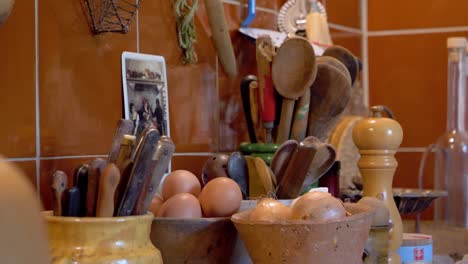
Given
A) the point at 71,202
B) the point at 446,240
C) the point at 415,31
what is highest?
the point at 415,31

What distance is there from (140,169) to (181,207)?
10 centimetres

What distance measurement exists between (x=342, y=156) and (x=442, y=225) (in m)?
0.22

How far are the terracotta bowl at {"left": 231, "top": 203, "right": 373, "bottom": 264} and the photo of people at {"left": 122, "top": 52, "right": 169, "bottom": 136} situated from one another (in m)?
0.30

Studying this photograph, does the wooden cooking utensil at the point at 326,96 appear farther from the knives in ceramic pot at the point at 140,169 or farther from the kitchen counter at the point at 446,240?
the knives in ceramic pot at the point at 140,169

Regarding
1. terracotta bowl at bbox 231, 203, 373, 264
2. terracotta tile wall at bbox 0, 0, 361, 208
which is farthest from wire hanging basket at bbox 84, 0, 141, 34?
terracotta bowl at bbox 231, 203, 373, 264

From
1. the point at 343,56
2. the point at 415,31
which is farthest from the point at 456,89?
the point at 343,56

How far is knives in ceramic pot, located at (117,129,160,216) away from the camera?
582mm

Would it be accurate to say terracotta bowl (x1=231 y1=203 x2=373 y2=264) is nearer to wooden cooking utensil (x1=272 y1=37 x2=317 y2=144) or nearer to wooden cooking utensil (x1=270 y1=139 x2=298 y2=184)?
wooden cooking utensil (x1=270 y1=139 x2=298 y2=184)

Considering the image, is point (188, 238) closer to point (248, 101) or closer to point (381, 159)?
point (381, 159)

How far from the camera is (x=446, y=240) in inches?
43.7

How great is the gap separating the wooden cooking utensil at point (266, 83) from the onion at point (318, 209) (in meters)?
0.34

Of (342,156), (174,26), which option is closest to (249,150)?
(174,26)

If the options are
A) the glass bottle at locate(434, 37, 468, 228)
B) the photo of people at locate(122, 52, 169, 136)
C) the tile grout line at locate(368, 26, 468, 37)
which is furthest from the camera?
the tile grout line at locate(368, 26, 468, 37)

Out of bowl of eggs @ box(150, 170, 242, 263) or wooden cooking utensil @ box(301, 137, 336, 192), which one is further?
wooden cooking utensil @ box(301, 137, 336, 192)
